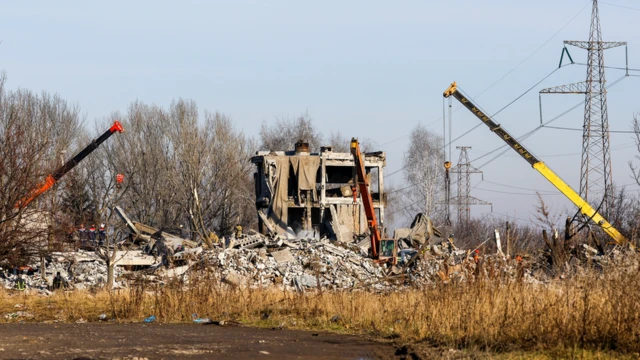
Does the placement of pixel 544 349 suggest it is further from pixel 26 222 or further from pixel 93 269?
pixel 93 269

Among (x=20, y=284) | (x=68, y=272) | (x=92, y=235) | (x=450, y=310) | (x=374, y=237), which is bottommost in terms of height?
(x=20, y=284)

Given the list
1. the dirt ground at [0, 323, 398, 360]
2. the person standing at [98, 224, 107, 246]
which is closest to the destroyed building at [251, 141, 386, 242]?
the person standing at [98, 224, 107, 246]

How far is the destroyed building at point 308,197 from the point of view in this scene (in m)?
36.6

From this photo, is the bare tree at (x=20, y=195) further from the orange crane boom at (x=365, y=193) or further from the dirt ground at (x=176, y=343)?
the orange crane boom at (x=365, y=193)

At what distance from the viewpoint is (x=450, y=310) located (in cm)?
1195

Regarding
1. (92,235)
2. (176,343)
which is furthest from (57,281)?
(176,343)

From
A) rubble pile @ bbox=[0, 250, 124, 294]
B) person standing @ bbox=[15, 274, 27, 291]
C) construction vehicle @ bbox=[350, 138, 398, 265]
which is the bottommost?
person standing @ bbox=[15, 274, 27, 291]

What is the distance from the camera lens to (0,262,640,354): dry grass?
32.9 ft

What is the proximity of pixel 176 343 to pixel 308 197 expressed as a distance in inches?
1003

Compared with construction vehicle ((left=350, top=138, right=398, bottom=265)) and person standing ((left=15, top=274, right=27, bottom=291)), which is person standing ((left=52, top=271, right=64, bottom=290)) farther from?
construction vehicle ((left=350, top=138, right=398, bottom=265))

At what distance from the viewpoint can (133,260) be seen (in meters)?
29.5

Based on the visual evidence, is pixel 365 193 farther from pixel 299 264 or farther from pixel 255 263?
pixel 255 263

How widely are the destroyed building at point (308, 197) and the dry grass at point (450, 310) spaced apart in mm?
19052

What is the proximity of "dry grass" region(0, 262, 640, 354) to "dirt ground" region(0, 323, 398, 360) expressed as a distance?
93 cm
